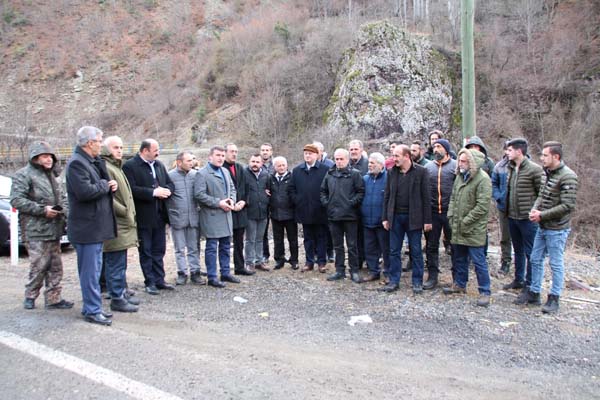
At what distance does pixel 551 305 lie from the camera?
5680 millimetres

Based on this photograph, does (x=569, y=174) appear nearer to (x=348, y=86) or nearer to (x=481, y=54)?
(x=348, y=86)

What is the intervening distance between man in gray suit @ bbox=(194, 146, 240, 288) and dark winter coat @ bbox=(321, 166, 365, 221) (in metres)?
1.57

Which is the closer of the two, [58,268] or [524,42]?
[58,268]

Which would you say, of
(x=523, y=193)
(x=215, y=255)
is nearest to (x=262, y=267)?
(x=215, y=255)

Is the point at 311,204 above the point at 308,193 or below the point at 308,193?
below

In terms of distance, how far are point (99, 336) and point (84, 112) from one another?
4679cm

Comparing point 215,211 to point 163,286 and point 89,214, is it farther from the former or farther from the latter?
point 89,214

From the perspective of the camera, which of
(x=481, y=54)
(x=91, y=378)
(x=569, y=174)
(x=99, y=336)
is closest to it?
(x=91, y=378)

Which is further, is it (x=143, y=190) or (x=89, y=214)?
(x=143, y=190)

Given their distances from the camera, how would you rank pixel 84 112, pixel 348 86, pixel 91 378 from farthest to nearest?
pixel 84 112 < pixel 348 86 < pixel 91 378

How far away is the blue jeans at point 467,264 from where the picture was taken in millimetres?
6121

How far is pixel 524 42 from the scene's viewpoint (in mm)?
27609

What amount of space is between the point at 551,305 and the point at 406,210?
2.15m

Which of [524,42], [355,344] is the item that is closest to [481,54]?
[524,42]
